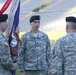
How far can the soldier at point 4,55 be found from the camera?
5148 mm

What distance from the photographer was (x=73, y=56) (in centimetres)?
492

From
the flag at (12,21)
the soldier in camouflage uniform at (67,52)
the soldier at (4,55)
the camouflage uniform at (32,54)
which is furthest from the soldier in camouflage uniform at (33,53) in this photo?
the soldier in camouflage uniform at (67,52)

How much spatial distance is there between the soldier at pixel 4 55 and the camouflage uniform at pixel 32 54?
4.37 ft

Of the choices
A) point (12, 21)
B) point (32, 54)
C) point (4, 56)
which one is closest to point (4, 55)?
point (4, 56)

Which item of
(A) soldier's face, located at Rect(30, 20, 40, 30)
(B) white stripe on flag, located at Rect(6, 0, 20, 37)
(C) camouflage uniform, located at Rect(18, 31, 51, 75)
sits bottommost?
(C) camouflage uniform, located at Rect(18, 31, 51, 75)

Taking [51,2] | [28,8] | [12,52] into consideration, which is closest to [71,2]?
[51,2]

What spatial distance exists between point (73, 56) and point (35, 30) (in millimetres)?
1876

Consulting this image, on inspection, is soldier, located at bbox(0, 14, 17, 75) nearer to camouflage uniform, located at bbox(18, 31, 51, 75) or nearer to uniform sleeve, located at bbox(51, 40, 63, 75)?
uniform sleeve, located at bbox(51, 40, 63, 75)

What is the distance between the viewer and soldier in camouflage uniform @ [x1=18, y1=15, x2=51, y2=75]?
6629 mm

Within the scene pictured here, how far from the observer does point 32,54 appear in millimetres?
6621

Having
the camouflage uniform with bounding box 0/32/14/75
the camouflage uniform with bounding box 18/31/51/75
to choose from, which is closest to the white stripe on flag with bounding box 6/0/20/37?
the camouflage uniform with bounding box 0/32/14/75

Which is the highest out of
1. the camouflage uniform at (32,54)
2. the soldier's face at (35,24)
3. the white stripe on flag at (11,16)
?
the white stripe on flag at (11,16)

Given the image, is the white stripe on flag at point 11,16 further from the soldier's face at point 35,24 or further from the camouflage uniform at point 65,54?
the camouflage uniform at point 65,54

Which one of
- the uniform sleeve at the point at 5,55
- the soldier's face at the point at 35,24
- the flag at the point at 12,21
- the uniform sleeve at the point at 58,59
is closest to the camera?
the uniform sleeve at the point at 58,59
